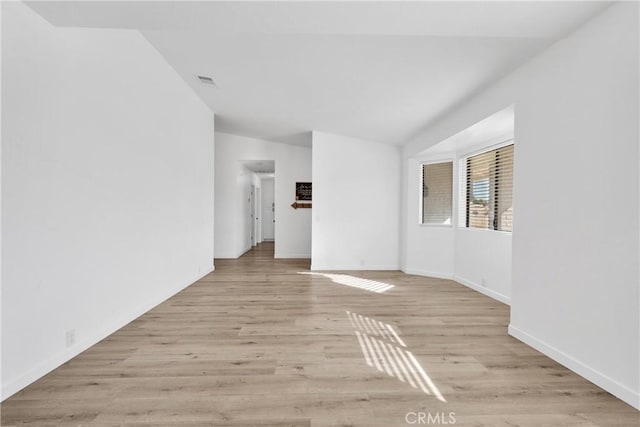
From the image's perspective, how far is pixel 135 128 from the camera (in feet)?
10.5

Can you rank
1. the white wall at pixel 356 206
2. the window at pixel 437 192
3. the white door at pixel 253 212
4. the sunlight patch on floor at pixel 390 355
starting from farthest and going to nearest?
the white door at pixel 253 212 → the white wall at pixel 356 206 → the window at pixel 437 192 → the sunlight patch on floor at pixel 390 355

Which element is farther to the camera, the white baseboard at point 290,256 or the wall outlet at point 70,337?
the white baseboard at point 290,256

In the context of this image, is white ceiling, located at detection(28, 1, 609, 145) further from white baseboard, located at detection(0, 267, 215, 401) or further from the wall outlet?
white baseboard, located at detection(0, 267, 215, 401)

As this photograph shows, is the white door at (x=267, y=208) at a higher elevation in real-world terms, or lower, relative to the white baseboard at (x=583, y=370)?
higher

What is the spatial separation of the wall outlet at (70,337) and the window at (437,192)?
524 cm

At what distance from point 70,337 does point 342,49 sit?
11.4 ft

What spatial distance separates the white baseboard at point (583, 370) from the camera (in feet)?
5.77

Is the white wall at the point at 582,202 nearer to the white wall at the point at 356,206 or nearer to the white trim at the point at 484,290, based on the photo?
the white trim at the point at 484,290

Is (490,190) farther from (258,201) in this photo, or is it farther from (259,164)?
(258,201)

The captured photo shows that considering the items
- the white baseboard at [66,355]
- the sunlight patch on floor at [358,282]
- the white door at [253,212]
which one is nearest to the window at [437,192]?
the sunlight patch on floor at [358,282]

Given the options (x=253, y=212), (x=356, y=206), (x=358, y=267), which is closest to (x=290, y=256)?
(x=358, y=267)

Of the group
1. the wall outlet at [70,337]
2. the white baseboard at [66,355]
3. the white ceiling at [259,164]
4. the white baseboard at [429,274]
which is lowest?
the white baseboard at [429,274]

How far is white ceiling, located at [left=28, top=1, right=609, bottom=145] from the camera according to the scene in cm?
187

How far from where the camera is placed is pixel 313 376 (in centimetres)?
206
